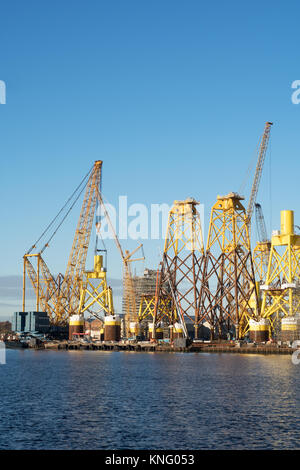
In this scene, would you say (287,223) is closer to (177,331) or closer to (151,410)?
(177,331)

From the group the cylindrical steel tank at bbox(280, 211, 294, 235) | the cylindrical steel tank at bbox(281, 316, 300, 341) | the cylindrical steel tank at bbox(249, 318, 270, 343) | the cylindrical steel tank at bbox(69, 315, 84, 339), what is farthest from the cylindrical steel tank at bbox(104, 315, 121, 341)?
the cylindrical steel tank at bbox(280, 211, 294, 235)

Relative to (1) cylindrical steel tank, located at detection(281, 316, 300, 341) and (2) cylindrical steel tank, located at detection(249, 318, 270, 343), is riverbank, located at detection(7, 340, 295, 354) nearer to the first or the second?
(1) cylindrical steel tank, located at detection(281, 316, 300, 341)

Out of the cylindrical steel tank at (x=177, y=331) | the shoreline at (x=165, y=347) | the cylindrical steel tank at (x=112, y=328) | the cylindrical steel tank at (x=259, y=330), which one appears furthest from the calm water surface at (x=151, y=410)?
the cylindrical steel tank at (x=112, y=328)

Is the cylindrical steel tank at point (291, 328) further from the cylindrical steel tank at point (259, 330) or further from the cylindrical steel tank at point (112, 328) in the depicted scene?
the cylindrical steel tank at point (112, 328)

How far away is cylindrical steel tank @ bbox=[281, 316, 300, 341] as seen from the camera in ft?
489

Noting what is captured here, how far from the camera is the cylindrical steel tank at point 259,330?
6201 inches

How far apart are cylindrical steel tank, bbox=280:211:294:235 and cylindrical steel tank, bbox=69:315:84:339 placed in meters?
74.5

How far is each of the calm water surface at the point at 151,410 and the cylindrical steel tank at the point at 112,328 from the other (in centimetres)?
9857

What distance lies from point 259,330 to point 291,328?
1056 cm

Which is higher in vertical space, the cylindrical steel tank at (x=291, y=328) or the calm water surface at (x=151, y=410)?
the cylindrical steel tank at (x=291, y=328)
